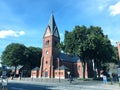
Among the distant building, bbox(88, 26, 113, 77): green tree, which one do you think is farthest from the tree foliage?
the distant building

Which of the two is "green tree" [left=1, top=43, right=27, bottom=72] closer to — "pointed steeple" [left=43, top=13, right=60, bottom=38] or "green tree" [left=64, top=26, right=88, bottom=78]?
"pointed steeple" [left=43, top=13, right=60, bottom=38]

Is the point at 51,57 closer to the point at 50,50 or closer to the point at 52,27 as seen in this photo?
the point at 50,50

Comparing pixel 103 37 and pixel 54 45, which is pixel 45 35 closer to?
pixel 54 45

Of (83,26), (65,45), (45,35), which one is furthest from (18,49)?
(83,26)

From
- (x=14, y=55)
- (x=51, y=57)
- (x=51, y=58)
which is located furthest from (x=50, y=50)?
(x=14, y=55)

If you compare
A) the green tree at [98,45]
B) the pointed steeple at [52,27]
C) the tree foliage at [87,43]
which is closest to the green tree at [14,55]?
the pointed steeple at [52,27]

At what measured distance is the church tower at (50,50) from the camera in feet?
233

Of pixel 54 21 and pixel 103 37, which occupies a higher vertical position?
pixel 54 21

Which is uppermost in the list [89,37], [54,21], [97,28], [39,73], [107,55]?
[54,21]

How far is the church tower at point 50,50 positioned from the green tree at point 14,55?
1295cm

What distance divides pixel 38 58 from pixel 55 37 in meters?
23.3

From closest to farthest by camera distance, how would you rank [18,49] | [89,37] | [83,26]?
[89,37] < [83,26] < [18,49]

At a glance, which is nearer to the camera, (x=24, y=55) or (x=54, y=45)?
(x=54, y=45)

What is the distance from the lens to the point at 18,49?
81500 millimetres
